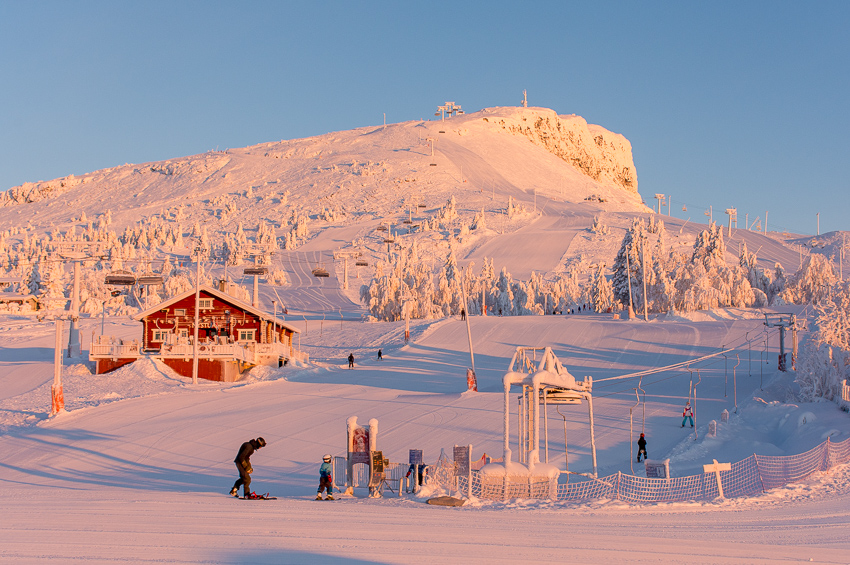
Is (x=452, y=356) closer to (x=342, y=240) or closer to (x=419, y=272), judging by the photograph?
(x=419, y=272)

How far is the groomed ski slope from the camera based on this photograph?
9312 millimetres

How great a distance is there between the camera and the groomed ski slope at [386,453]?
931cm

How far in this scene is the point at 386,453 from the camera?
2217 centimetres

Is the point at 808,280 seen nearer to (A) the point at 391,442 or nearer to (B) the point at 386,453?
(A) the point at 391,442

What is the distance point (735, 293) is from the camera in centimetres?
6650

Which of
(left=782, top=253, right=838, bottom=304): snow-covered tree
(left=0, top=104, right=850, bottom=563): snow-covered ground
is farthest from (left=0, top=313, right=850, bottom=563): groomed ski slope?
(left=782, top=253, right=838, bottom=304): snow-covered tree

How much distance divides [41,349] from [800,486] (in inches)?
2009

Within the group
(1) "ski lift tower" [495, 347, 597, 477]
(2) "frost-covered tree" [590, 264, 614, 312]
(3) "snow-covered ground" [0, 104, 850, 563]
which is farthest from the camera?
(2) "frost-covered tree" [590, 264, 614, 312]

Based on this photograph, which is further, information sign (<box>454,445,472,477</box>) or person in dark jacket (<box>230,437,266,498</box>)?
information sign (<box>454,445,472,477</box>)

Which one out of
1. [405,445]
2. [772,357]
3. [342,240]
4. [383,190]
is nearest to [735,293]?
[772,357]

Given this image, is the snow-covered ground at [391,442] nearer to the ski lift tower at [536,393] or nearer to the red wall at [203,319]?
the ski lift tower at [536,393]

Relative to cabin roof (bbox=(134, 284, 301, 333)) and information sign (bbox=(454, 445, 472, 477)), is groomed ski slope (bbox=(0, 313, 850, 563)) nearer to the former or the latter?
information sign (bbox=(454, 445, 472, 477))

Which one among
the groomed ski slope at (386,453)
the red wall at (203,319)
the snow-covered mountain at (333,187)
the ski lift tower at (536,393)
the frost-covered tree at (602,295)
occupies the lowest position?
the groomed ski slope at (386,453)

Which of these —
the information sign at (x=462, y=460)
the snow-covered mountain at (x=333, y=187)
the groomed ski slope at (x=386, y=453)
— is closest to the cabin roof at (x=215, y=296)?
the groomed ski slope at (x=386, y=453)
